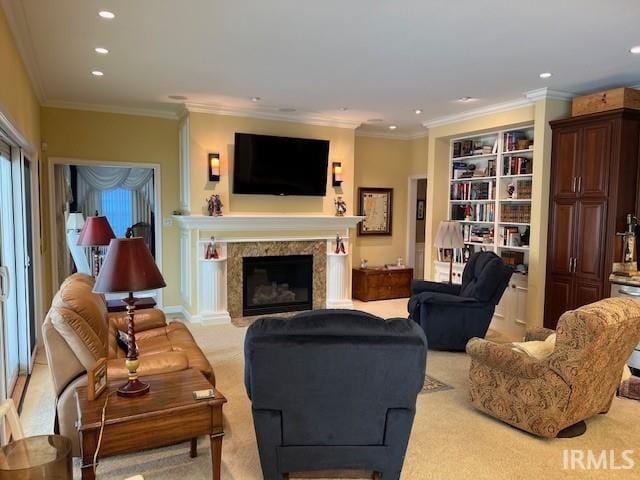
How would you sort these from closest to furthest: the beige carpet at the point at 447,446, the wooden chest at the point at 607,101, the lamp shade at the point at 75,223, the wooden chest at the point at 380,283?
1. the beige carpet at the point at 447,446
2. the wooden chest at the point at 607,101
3. the lamp shade at the point at 75,223
4. the wooden chest at the point at 380,283

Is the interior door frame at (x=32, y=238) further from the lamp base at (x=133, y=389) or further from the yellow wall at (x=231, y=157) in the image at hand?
the lamp base at (x=133, y=389)

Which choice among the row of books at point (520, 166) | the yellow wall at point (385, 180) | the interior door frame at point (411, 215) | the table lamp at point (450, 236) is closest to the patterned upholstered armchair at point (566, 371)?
the table lamp at point (450, 236)

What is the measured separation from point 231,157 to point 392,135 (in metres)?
3.09

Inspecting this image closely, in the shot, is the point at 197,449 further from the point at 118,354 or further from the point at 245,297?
the point at 245,297

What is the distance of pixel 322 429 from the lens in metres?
2.39

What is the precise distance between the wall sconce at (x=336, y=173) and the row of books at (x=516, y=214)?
2306 mm

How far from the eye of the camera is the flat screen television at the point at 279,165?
6227mm

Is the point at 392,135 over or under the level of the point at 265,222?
over

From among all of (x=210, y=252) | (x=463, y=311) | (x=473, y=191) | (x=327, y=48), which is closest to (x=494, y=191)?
(x=473, y=191)

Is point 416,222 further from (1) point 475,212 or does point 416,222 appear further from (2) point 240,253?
(2) point 240,253

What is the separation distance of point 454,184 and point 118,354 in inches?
204

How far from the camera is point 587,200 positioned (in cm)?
490

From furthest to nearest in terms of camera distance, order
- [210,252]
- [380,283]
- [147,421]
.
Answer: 1. [380,283]
2. [210,252]
3. [147,421]

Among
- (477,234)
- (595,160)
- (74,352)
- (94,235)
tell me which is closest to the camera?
(74,352)
